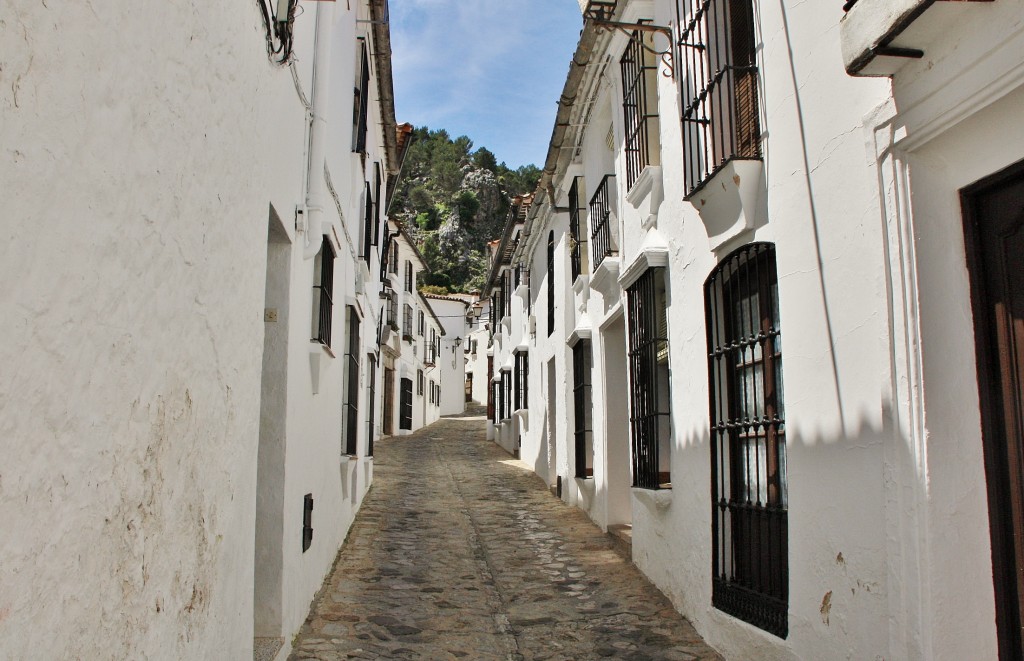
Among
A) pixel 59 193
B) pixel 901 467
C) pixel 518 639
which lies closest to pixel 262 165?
pixel 59 193

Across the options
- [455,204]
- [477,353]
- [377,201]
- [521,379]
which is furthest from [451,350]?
[377,201]

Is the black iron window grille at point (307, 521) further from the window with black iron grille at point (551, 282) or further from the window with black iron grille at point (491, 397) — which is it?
the window with black iron grille at point (491, 397)

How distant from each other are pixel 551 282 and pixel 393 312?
11.9 metres

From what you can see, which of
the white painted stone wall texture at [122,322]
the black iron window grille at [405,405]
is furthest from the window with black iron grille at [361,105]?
the black iron window grille at [405,405]

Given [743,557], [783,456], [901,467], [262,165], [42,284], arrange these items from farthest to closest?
[743,557] → [783,456] → [262,165] → [901,467] → [42,284]

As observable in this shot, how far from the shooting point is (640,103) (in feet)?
23.8

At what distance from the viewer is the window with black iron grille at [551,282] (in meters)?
13.1

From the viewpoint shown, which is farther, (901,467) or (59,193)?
(901,467)

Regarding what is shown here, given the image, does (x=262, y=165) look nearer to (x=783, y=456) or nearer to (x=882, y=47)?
(x=882, y=47)

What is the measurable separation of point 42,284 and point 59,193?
0.70 ft

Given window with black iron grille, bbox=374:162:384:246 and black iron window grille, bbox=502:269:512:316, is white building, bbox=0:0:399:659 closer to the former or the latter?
window with black iron grille, bbox=374:162:384:246

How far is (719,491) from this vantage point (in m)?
5.41

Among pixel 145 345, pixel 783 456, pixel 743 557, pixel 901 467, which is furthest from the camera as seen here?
pixel 743 557

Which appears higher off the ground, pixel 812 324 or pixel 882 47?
pixel 882 47
